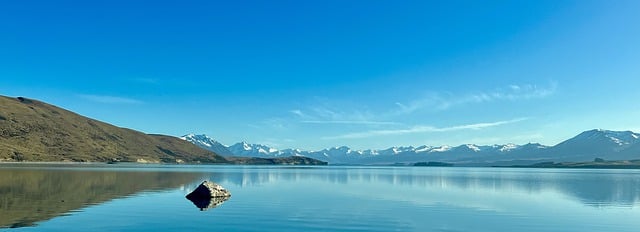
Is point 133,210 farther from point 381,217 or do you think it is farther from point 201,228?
point 381,217

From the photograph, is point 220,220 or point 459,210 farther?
point 459,210

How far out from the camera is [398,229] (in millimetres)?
37500

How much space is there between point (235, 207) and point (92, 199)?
17.5m

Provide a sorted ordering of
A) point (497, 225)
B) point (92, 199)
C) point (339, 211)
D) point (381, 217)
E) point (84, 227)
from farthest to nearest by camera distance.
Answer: point (92, 199), point (339, 211), point (381, 217), point (497, 225), point (84, 227)

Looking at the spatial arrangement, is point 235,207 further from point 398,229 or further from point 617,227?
point 617,227

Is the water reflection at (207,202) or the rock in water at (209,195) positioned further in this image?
the rock in water at (209,195)

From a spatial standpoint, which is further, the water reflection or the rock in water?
the rock in water

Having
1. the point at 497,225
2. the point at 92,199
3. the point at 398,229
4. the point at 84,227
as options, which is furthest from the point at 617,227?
the point at 92,199

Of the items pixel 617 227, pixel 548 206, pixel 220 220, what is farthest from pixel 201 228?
pixel 548 206

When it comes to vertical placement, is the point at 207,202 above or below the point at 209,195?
below

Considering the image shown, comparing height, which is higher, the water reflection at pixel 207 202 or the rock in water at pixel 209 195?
the rock in water at pixel 209 195

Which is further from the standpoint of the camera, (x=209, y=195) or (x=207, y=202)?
(x=209, y=195)

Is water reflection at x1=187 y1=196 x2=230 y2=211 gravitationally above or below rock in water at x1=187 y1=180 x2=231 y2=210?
below

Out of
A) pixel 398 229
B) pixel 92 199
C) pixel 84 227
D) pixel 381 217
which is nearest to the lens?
pixel 84 227
